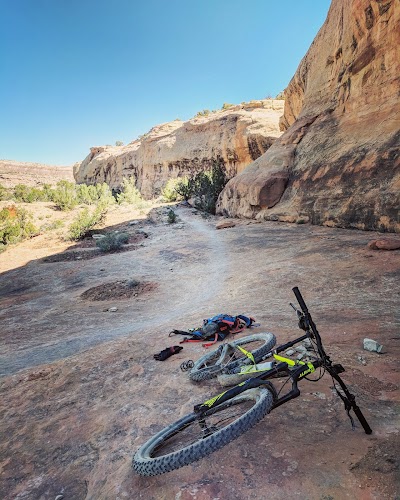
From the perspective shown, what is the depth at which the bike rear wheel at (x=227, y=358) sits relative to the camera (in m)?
3.07

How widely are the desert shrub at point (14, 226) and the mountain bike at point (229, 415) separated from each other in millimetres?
19148

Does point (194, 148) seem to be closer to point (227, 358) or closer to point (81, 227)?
point (81, 227)

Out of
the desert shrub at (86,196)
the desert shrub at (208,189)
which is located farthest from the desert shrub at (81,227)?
the desert shrub at (86,196)

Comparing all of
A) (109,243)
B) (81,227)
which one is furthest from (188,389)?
(81,227)

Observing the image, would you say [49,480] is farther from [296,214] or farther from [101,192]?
[101,192]

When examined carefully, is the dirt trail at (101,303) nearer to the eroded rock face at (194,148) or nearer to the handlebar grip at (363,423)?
the handlebar grip at (363,423)

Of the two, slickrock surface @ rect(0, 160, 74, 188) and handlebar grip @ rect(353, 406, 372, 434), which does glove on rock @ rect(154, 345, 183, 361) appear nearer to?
handlebar grip @ rect(353, 406, 372, 434)

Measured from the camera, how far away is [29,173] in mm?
72000

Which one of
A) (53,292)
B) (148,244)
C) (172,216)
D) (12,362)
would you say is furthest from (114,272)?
(172,216)

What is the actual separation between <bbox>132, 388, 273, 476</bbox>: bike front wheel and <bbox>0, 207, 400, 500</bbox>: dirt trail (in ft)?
0.42

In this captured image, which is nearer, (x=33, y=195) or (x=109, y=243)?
(x=109, y=243)

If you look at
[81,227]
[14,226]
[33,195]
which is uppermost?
[33,195]

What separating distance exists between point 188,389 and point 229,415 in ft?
2.78

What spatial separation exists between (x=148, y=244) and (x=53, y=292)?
634cm
